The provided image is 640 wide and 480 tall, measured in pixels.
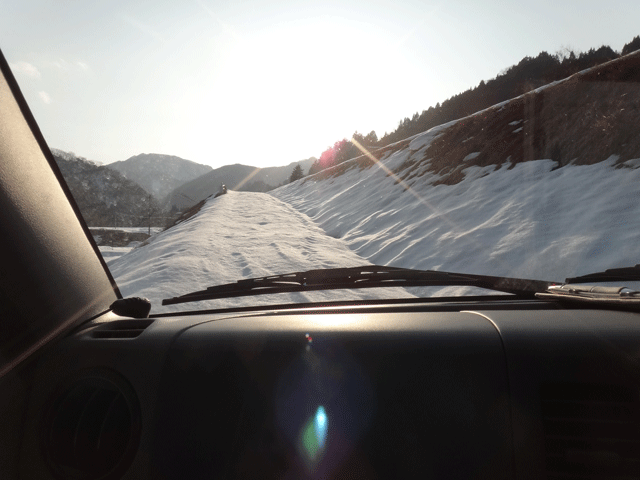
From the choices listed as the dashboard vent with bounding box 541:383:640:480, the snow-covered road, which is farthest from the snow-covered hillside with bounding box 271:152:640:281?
the dashboard vent with bounding box 541:383:640:480

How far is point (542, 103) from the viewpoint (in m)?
16.7

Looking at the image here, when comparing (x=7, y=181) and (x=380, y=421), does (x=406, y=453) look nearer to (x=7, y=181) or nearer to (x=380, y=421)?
(x=380, y=421)

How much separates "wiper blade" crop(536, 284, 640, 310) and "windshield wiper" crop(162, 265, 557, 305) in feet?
1.33

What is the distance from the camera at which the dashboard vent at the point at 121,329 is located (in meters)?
1.69

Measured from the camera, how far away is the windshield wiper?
2.27 meters

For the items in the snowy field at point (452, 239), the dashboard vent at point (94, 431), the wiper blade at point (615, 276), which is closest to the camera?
the dashboard vent at point (94, 431)

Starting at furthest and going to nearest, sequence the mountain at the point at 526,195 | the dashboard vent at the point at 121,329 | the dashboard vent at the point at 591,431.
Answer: the mountain at the point at 526,195 < the dashboard vent at the point at 121,329 < the dashboard vent at the point at 591,431

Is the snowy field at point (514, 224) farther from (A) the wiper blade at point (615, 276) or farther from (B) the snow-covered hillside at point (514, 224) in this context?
(A) the wiper blade at point (615, 276)

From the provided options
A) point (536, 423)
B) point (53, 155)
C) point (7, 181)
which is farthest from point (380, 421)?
point (53, 155)

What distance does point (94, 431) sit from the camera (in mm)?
1372

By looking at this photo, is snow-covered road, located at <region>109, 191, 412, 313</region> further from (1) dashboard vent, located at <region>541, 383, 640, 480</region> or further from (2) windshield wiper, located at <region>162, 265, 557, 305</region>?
(1) dashboard vent, located at <region>541, 383, 640, 480</region>

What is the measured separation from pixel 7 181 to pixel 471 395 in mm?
1885

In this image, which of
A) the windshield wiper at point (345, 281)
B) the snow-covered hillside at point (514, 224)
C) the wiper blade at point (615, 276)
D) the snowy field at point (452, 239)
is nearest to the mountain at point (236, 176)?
the snow-covered hillside at point (514, 224)

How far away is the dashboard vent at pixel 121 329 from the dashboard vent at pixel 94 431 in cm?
22
